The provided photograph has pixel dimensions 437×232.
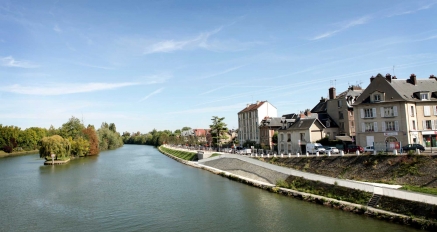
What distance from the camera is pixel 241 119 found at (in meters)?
77.7

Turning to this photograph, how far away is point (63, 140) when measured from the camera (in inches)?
2844

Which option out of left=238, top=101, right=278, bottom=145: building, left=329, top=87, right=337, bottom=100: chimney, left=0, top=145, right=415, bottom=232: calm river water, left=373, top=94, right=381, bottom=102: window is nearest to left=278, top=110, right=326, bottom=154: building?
left=329, top=87, right=337, bottom=100: chimney

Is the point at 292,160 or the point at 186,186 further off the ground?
the point at 292,160

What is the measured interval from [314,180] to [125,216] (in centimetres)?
1694

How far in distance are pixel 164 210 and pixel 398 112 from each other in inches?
1120

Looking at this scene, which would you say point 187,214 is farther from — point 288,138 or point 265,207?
point 288,138

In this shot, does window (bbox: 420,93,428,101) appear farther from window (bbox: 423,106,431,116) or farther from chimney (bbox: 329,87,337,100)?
chimney (bbox: 329,87,337,100)

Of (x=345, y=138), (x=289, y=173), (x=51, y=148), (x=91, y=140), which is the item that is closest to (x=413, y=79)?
(x=345, y=138)

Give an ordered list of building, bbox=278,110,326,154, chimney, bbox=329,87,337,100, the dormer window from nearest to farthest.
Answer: the dormer window < building, bbox=278,110,326,154 < chimney, bbox=329,87,337,100

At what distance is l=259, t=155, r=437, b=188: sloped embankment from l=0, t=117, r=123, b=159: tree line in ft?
182

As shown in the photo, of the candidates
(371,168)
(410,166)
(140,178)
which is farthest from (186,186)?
(410,166)

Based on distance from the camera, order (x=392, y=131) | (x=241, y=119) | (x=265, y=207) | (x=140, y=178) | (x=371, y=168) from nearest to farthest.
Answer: (x=265, y=207) → (x=371, y=168) → (x=392, y=131) → (x=140, y=178) → (x=241, y=119)

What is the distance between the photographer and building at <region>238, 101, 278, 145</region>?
68812mm

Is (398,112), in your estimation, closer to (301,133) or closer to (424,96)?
(424,96)
